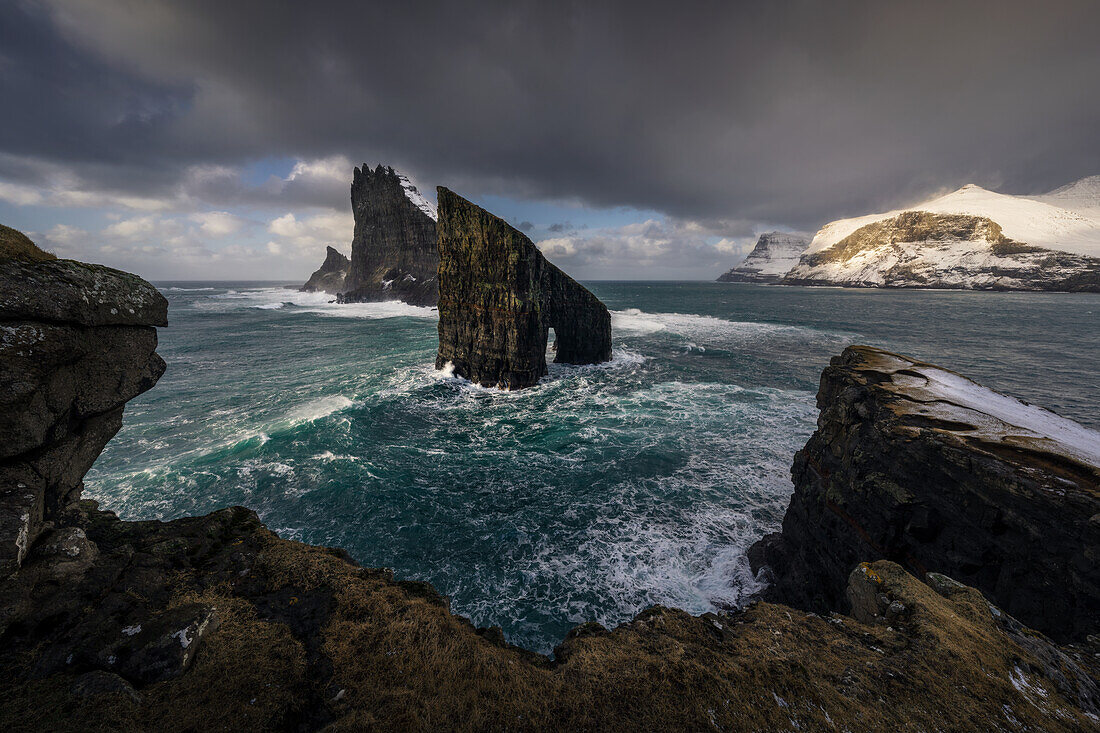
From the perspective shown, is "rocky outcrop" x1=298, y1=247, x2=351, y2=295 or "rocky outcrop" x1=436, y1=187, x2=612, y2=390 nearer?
"rocky outcrop" x1=436, y1=187, x2=612, y2=390

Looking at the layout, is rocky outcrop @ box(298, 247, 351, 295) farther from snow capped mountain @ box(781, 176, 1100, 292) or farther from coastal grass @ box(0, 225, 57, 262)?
snow capped mountain @ box(781, 176, 1100, 292)

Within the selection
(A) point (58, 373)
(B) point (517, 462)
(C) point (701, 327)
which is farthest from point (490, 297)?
(C) point (701, 327)

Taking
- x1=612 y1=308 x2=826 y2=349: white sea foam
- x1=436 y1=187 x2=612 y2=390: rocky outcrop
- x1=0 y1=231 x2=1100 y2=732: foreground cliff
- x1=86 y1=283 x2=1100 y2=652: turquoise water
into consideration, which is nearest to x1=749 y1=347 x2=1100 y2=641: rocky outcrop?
x1=0 y1=231 x2=1100 y2=732: foreground cliff

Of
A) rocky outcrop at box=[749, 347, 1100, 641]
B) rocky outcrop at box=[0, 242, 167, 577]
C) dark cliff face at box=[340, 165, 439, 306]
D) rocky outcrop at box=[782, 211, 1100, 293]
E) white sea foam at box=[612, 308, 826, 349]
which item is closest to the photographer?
rocky outcrop at box=[0, 242, 167, 577]

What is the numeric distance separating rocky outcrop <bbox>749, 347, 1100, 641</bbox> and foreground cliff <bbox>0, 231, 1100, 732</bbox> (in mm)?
1734

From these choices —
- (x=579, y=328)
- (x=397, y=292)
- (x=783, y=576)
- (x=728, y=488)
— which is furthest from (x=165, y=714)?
(x=397, y=292)

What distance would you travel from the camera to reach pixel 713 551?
43.1 ft

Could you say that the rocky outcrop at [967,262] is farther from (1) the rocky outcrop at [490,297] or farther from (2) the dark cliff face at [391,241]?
(2) the dark cliff face at [391,241]

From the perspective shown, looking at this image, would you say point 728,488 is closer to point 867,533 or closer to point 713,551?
point 713,551

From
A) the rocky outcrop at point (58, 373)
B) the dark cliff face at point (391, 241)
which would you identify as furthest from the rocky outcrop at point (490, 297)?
the dark cliff face at point (391, 241)

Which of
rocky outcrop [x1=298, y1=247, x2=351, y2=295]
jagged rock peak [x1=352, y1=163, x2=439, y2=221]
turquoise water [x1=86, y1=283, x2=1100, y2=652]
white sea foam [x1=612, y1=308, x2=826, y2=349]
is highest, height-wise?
jagged rock peak [x1=352, y1=163, x2=439, y2=221]

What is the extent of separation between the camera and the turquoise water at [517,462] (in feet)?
39.7

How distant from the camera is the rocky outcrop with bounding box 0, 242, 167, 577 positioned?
16.5 ft

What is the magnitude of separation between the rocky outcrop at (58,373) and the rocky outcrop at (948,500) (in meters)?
16.2
